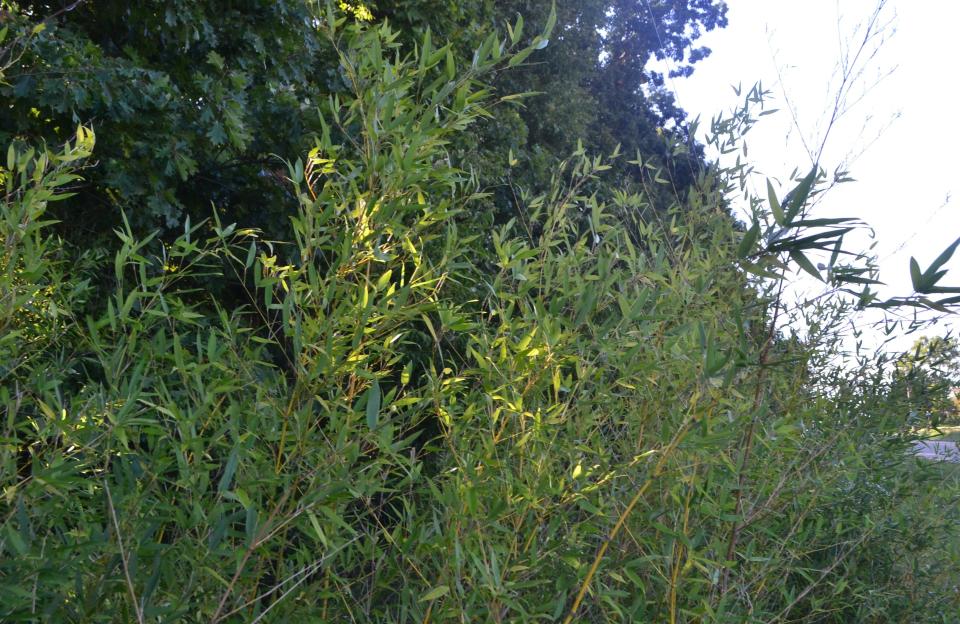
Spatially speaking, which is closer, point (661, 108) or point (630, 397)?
point (630, 397)

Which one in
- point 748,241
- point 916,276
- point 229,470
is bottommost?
point 229,470

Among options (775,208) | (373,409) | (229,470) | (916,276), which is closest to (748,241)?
(775,208)

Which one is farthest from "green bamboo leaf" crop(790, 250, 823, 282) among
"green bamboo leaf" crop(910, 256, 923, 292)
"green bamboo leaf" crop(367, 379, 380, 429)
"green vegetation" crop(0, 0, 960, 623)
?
"green bamboo leaf" crop(367, 379, 380, 429)

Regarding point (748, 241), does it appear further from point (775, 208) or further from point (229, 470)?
point (229, 470)

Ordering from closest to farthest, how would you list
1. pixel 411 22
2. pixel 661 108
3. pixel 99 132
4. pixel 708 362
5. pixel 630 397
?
pixel 708 362 → pixel 630 397 → pixel 99 132 → pixel 411 22 → pixel 661 108

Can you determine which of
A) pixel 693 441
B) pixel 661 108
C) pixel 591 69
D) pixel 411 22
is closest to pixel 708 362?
pixel 693 441

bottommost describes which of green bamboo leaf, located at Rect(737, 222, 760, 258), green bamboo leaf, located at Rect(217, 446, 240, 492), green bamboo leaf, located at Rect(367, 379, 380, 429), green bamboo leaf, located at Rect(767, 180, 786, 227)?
green bamboo leaf, located at Rect(217, 446, 240, 492)

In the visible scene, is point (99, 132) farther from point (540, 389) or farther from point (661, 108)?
point (661, 108)

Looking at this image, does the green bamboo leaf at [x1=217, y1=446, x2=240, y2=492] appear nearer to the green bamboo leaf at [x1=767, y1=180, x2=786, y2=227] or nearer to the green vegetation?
the green vegetation

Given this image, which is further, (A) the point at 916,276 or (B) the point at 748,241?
(B) the point at 748,241

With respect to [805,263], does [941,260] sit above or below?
above

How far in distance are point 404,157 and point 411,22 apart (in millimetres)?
5967

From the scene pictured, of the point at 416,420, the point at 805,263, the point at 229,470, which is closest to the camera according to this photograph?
the point at 229,470

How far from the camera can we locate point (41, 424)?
77.3 inches
